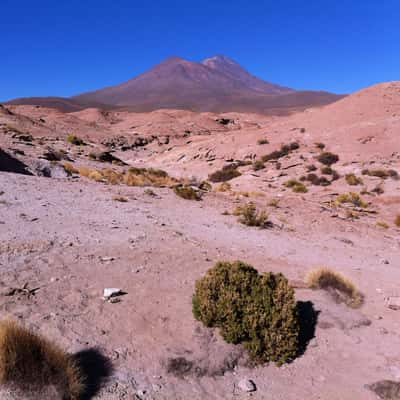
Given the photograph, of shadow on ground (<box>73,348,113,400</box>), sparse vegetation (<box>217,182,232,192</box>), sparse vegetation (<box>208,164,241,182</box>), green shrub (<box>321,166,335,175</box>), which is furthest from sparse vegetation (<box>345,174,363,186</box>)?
shadow on ground (<box>73,348,113,400</box>)

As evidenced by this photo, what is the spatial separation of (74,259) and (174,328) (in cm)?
214

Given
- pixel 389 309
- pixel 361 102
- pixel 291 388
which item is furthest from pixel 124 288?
pixel 361 102

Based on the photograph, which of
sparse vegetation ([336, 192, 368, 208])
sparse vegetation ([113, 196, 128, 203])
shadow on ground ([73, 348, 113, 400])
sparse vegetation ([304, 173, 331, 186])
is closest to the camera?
shadow on ground ([73, 348, 113, 400])

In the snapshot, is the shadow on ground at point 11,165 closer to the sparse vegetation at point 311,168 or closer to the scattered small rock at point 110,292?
the scattered small rock at point 110,292

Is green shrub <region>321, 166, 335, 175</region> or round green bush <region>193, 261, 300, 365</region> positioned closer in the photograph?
round green bush <region>193, 261, 300, 365</region>

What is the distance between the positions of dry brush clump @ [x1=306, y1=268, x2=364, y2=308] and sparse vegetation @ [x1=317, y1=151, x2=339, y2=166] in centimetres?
1934

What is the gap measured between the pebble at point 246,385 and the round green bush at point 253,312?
0.37 meters

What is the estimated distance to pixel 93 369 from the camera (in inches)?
144

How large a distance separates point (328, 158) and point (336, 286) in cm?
1987

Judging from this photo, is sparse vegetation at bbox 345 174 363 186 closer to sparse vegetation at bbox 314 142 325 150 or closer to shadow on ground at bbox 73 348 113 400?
sparse vegetation at bbox 314 142 325 150

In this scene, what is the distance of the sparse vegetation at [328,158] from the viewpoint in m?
24.3

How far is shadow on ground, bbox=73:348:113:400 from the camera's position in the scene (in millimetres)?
3461

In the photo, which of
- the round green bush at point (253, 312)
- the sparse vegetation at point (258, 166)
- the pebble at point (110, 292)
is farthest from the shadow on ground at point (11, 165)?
the sparse vegetation at point (258, 166)

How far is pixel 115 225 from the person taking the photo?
804 centimetres
